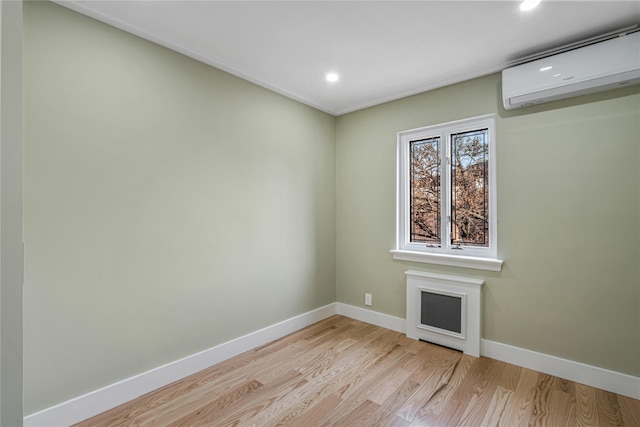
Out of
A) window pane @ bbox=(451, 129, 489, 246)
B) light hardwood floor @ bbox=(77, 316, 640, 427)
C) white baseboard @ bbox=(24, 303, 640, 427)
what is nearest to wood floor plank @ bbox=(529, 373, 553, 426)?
light hardwood floor @ bbox=(77, 316, 640, 427)

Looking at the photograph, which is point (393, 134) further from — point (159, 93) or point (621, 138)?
point (159, 93)

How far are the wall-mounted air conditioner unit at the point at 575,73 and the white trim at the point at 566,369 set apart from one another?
6.78ft

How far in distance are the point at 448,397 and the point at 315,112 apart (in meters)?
3.05

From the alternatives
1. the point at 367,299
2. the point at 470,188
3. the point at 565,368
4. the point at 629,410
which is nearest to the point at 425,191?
the point at 470,188

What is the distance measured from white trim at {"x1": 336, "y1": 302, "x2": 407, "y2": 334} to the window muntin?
81cm

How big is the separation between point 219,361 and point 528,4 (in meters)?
3.41

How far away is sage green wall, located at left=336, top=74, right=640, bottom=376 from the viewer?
2.13m

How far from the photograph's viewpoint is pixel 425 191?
3203 mm

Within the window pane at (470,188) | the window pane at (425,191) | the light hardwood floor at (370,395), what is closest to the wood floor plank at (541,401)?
the light hardwood floor at (370,395)

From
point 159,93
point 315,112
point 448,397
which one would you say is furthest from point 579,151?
point 159,93

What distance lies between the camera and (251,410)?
197 centimetres

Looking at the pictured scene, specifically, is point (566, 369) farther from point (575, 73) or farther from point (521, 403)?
point (575, 73)

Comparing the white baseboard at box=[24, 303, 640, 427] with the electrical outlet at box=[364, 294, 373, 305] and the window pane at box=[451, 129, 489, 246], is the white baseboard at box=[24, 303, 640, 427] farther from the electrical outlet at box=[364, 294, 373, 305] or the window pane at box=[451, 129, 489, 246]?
the window pane at box=[451, 129, 489, 246]

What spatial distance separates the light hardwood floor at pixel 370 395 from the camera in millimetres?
1884
